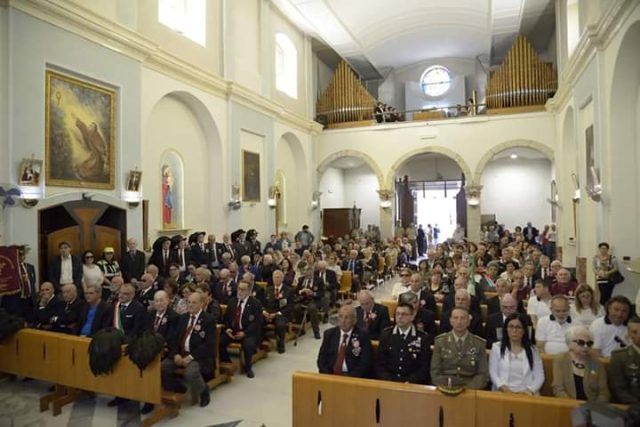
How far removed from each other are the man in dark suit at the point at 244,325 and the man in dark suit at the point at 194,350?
0.63m

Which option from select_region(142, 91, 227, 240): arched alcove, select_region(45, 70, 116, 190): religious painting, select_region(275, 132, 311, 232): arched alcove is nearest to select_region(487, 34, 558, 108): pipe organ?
select_region(275, 132, 311, 232): arched alcove

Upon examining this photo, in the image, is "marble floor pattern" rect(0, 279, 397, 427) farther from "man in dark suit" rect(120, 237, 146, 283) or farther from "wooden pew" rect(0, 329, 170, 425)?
"man in dark suit" rect(120, 237, 146, 283)

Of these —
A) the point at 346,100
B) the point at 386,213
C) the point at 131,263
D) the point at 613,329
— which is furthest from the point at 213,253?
the point at 346,100

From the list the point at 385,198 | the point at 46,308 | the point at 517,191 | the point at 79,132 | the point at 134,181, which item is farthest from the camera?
the point at 517,191

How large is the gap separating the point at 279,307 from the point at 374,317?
7.09ft

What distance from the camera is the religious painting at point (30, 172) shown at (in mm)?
6516

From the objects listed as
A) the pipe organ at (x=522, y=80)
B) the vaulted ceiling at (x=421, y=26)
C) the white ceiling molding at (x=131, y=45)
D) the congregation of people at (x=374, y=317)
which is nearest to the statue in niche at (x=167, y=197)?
the congregation of people at (x=374, y=317)

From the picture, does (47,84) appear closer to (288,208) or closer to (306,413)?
(306,413)

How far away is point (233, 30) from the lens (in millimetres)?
11883

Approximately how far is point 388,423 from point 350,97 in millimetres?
15081

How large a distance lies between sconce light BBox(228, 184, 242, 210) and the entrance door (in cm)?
359

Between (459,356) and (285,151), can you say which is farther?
(285,151)

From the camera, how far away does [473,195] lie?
15688 mm

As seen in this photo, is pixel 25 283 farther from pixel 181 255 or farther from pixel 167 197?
pixel 167 197
